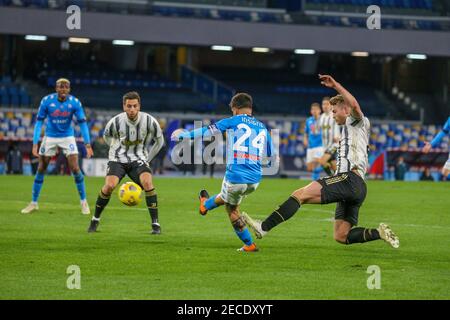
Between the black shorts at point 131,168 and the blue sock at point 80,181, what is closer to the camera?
the black shorts at point 131,168

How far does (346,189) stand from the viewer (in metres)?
11.8

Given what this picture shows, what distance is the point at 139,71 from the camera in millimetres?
50625

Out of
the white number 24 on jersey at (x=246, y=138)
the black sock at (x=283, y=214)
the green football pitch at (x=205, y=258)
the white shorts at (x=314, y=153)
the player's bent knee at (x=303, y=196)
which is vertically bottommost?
the green football pitch at (x=205, y=258)

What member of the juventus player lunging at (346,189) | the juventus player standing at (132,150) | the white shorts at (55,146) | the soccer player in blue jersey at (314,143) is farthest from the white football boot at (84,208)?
the soccer player in blue jersey at (314,143)

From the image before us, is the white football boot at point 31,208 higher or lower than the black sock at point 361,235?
lower

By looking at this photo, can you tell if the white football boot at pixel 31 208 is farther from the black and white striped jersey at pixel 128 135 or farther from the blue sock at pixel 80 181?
the black and white striped jersey at pixel 128 135

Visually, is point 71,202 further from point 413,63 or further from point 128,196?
point 413,63

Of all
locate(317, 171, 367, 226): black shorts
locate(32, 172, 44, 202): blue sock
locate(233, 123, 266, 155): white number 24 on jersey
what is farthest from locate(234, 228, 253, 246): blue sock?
locate(32, 172, 44, 202): blue sock

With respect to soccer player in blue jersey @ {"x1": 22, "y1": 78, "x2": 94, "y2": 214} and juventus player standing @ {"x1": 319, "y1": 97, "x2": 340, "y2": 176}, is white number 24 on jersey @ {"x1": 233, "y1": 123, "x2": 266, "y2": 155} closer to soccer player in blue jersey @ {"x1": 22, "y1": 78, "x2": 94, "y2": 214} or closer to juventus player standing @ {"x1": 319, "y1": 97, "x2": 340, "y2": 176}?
soccer player in blue jersey @ {"x1": 22, "y1": 78, "x2": 94, "y2": 214}

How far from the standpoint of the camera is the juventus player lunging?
11.8 metres

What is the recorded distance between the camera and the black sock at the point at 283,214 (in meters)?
11.9

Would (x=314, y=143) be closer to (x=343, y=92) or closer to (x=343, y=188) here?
(x=343, y=188)

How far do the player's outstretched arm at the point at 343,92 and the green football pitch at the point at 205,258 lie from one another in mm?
1812
